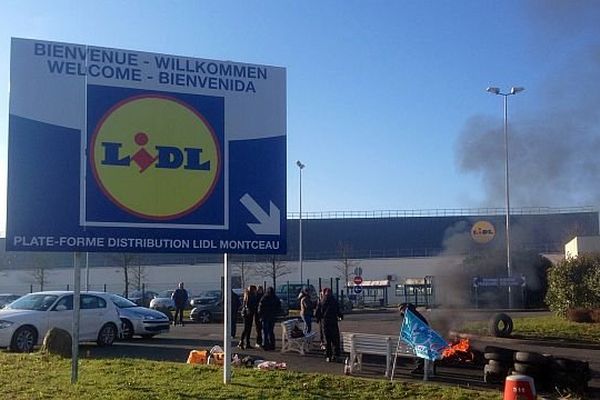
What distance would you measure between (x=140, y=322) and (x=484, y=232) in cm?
2294

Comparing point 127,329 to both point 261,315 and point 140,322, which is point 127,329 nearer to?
point 140,322

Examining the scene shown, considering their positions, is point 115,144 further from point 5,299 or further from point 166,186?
point 5,299

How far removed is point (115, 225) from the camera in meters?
10.8

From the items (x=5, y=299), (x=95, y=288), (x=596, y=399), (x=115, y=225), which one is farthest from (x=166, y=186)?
(x=95, y=288)

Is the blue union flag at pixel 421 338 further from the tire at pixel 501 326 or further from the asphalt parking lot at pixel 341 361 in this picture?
the tire at pixel 501 326

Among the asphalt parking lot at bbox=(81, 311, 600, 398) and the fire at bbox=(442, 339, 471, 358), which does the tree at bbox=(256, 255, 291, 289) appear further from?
the fire at bbox=(442, 339, 471, 358)

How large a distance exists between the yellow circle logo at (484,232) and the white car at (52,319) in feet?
79.1

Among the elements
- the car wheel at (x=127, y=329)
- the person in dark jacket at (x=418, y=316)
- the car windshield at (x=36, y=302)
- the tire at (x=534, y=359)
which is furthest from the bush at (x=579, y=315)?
the car windshield at (x=36, y=302)

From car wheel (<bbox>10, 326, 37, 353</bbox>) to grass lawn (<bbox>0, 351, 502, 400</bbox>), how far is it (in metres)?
5.67

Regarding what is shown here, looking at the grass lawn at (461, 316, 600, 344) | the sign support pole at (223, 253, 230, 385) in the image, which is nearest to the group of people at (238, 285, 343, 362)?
the sign support pole at (223, 253, 230, 385)

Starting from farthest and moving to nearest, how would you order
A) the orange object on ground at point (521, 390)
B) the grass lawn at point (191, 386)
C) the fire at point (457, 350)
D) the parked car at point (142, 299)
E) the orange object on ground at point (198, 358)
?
the parked car at point (142, 299)
the fire at point (457, 350)
the orange object on ground at point (198, 358)
the grass lawn at point (191, 386)
the orange object on ground at point (521, 390)

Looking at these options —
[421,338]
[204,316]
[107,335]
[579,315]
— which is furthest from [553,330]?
[204,316]

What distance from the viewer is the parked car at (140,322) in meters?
22.0

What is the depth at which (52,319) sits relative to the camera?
18.5 m
